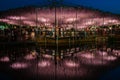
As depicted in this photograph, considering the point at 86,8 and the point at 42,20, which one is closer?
the point at 86,8

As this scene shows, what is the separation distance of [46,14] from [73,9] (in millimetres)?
2249

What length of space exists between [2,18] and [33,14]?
2.58 meters

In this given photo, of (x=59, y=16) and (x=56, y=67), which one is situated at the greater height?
(x=59, y=16)

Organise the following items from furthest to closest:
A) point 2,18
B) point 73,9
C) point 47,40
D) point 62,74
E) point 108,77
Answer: point 2,18 → point 73,9 → point 47,40 → point 62,74 → point 108,77

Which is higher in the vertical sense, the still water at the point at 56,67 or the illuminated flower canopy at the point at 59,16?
the illuminated flower canopy at the point at 59,16

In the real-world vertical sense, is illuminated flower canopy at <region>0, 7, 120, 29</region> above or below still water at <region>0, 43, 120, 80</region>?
above

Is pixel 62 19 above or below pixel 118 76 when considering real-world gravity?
above

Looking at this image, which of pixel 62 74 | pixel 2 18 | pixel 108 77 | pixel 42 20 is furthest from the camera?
pixel 42 20

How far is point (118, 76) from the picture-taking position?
612 cm

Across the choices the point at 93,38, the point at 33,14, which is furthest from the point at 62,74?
the point at 93,38

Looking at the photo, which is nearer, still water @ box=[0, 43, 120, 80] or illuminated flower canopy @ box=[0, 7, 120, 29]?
still water @ box=[0, 43, 120, 80]

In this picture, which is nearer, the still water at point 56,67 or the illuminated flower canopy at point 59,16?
the still water at point 56,67

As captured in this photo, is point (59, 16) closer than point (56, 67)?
No

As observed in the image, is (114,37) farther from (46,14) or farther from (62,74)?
(62,74)
